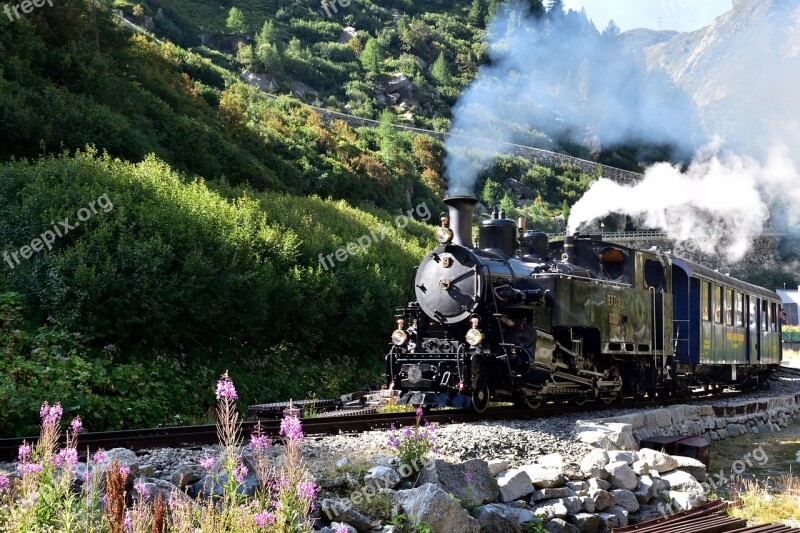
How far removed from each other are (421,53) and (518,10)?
3583 cm

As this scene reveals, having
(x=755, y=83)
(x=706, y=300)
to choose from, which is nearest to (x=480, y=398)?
(x=706, y=300)

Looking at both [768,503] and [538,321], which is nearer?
[768,503]

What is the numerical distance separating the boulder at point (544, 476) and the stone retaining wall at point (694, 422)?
1.77m

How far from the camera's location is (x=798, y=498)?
952cm

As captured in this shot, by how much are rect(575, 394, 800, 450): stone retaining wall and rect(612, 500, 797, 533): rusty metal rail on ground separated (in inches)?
81.5

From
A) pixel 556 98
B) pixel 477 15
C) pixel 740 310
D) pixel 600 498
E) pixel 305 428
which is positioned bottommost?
pixel 600 498

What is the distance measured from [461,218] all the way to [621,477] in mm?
5493

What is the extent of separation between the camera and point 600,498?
834 centimetres

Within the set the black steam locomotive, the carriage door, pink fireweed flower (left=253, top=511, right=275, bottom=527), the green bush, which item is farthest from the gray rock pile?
the carriage door

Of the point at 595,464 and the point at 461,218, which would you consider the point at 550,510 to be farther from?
the point at 461,218

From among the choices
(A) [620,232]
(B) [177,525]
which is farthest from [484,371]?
(A) [620,232]

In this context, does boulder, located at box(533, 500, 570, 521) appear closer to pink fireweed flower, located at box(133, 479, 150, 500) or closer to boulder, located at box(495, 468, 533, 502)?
boulder, located at box(495, 468, 533, 502)

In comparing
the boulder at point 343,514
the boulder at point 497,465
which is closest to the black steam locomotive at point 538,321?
the boulder at point 497,465

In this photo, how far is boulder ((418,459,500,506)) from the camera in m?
7.16
